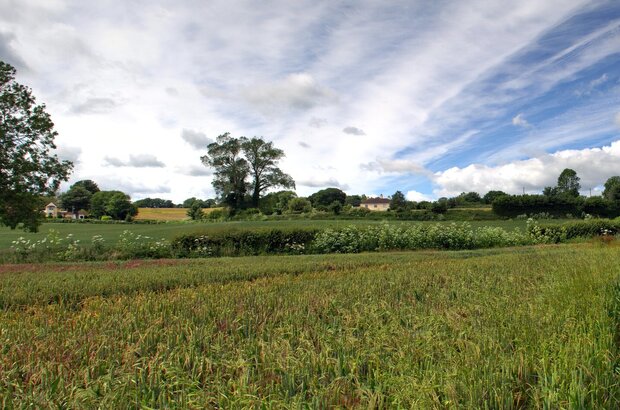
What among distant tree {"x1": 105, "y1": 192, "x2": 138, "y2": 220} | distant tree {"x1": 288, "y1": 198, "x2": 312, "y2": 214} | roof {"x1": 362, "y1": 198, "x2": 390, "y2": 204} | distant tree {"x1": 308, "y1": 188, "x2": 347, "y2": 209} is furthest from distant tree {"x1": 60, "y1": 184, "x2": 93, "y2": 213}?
roof {"x1": 362, "y1": 198, "x2": 390, "y2": 204}

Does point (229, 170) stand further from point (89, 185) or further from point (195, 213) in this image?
point (89, 185)

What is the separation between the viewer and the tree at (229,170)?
6694 cm

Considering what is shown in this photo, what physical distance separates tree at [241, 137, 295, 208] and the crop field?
63916 mm

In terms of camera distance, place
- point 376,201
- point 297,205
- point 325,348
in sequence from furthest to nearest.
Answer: point 376,201 < point 297,205 < point 325,348

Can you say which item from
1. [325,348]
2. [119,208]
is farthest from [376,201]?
[325,348]

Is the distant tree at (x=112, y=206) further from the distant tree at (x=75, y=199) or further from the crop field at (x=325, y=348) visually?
the crop field at (x=325, y=348)

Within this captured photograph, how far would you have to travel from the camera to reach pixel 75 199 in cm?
9412

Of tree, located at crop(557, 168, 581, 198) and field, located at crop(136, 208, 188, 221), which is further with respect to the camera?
tree, located at crop(557, 168, 581, 198)

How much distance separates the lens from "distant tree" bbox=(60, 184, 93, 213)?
9338cm

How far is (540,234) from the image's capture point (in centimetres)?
2330

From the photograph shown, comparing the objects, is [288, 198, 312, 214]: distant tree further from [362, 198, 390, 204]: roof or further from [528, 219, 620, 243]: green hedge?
[362, 198, 390, 204]: roof

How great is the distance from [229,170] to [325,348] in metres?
66.8

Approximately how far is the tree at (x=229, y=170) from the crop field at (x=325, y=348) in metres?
61.2

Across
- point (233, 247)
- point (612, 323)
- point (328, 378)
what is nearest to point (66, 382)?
point (328, 378)
